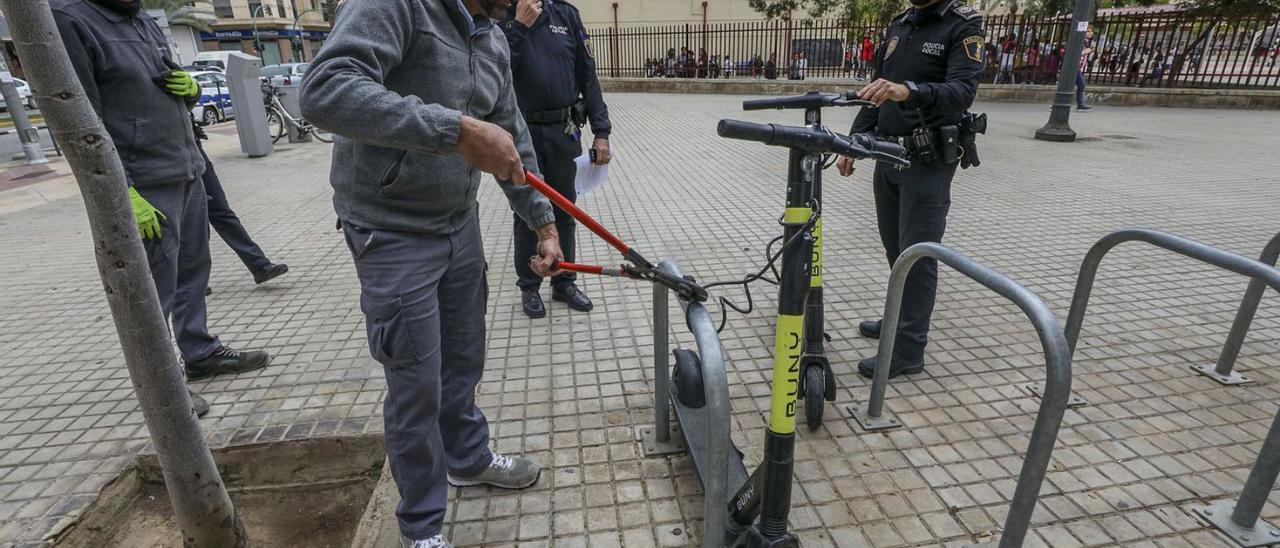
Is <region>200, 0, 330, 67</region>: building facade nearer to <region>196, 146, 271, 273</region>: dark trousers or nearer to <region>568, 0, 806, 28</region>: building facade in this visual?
<region>568, 0, 806, 28</region>: building facade

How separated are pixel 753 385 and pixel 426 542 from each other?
67.7 inches

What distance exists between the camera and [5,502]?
8.09 feet

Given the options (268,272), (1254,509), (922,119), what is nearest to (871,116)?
(922,119)

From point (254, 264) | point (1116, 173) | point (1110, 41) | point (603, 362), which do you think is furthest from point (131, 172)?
point (1110, 41)

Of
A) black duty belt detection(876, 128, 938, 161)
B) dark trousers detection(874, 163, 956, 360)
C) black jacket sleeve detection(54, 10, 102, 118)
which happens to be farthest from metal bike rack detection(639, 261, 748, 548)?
black jacket sleeve detection(54, 10, 102, 118)

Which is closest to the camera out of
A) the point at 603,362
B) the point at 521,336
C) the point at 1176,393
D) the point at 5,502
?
the point at 5,502

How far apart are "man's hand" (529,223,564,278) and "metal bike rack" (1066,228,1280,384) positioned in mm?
2098

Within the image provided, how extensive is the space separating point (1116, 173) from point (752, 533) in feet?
27.3

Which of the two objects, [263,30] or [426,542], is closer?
[426,542]

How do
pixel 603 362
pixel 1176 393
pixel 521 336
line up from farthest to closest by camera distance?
pixel 521 336
pixel 603 362
pixel 1176 393

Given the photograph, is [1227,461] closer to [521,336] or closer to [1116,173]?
[521,336]

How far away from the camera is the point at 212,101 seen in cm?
1716

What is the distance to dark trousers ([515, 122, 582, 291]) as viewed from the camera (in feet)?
12.5

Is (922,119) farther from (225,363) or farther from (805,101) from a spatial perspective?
(225,363)
